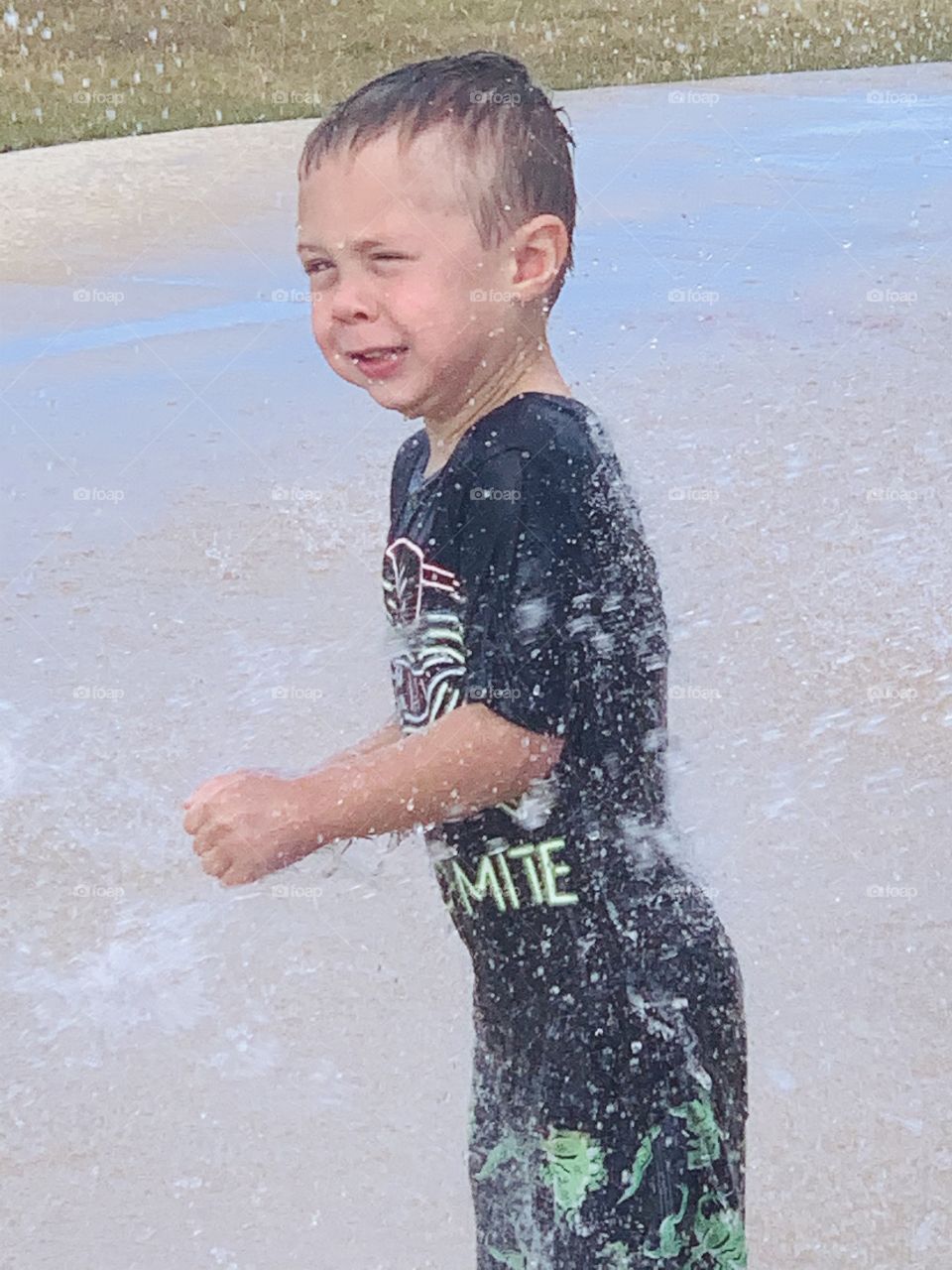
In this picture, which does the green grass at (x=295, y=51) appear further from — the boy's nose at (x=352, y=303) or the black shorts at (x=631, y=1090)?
the black shorts at (x=631, y=1090)

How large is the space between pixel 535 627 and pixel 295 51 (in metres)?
7.80

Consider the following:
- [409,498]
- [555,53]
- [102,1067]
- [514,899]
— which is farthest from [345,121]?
[555,53]

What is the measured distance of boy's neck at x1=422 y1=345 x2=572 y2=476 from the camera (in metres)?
1.61

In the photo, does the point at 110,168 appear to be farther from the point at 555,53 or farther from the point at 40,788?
the point at 40,788

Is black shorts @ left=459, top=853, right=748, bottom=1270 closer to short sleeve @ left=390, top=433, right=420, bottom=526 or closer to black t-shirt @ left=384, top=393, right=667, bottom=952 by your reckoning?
black t-shirt @ left=384, top=393, right=667, bottom=952

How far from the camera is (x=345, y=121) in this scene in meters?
1.62

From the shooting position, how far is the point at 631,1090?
167 cm

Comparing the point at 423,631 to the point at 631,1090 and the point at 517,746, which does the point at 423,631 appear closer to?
the point at 517,746

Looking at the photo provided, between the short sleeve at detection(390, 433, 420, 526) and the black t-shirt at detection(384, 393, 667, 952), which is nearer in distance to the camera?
the black t-shirt at detection(384, 393, 667, 952)

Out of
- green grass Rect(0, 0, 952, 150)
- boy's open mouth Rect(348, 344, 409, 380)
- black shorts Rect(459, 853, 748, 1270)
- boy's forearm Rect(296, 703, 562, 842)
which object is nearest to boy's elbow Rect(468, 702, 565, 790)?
boy's forearm Rect(296, 703, 562, 842)

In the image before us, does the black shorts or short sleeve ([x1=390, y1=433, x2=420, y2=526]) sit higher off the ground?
short sleeve ([x1=390, y1=433, x2=420, y2=526])

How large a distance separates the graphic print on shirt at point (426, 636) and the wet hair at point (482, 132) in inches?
9.4

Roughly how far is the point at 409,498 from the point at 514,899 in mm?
334

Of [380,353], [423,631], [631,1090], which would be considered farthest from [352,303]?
[631,1090]
